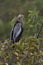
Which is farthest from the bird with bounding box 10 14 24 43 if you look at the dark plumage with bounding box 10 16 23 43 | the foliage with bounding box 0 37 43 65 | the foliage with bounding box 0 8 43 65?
the foliage with bounding box 0 37 43 65

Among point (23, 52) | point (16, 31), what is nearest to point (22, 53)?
point (23, 52)

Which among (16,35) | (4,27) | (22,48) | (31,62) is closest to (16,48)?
(22,48)

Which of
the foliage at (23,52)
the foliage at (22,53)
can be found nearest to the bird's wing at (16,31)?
the foliage at (23,52)

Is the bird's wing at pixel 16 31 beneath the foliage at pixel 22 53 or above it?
beneath

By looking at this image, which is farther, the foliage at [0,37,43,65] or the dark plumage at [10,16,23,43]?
the dark plumage at [10,16,23,43]

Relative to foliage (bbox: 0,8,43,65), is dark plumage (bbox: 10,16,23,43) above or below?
below

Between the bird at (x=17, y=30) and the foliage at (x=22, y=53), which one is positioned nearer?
the foliage at (x=22, y=53)

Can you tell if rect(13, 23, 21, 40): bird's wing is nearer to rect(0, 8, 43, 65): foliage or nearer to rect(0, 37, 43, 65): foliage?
rect(0, 8, 43, 65): foliage

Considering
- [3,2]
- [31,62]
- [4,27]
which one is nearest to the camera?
[31,62]

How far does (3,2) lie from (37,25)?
301 inches

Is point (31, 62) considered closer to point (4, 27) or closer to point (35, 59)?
point (35, 59)

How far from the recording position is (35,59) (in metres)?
3.57

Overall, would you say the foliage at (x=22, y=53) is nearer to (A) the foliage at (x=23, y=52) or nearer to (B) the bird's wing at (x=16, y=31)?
(A) the foliage at (x=23, y=52)

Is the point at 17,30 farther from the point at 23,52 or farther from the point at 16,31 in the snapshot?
the point at 23,52
